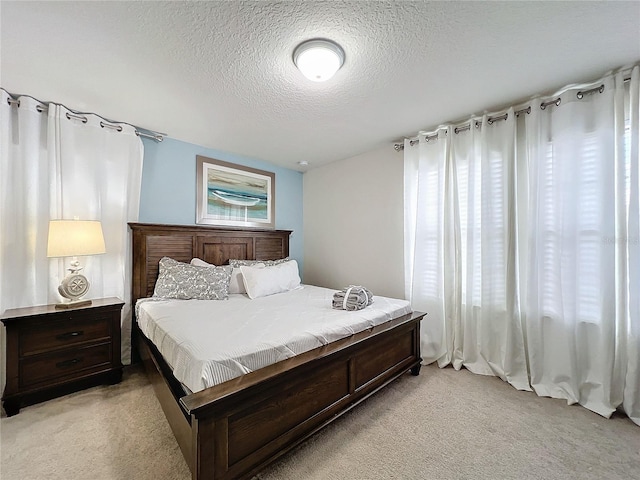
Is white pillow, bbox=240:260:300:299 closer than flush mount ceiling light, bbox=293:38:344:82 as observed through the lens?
No

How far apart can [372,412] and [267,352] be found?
1024mm

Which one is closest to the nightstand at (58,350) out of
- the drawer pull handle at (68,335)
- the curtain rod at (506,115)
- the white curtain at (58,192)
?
the drawer pull handle at (68,335)

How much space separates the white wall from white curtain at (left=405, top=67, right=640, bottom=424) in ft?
1.33

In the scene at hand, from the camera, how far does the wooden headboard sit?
2826 millimetres

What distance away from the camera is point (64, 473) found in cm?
145

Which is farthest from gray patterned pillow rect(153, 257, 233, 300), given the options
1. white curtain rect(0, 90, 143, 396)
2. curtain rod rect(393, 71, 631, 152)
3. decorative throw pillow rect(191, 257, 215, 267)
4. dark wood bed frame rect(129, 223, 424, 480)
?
curtain rod rect(393, 71, 631, 152)

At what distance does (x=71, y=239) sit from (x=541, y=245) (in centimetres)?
388

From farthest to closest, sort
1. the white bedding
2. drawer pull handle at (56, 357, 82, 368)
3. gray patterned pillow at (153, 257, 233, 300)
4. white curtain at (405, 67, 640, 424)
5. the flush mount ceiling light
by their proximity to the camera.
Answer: gray patterned pillow at (153, 257, 233, 300), drawer pull handle at (56, 357, 82, 368), white curtain at (405, 67, 640, 424), the flush mount ceiling light, the white bedding

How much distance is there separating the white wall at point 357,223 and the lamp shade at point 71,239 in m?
2.74

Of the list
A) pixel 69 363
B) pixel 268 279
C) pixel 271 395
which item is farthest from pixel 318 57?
pixel 69 363

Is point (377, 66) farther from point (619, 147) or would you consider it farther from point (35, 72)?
point (35, 72)

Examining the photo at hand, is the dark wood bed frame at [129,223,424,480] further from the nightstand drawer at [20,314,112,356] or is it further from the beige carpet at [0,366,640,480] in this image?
the nightstand drawer at [20,314,112,356]

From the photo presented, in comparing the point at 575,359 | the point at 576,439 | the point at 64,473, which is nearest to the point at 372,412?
the point at 576,439

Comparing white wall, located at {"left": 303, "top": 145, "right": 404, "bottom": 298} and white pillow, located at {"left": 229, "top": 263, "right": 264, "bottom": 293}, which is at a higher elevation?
white wall, located at {"left": 303, "top": 145, "right": 404, "bottom": 298}
